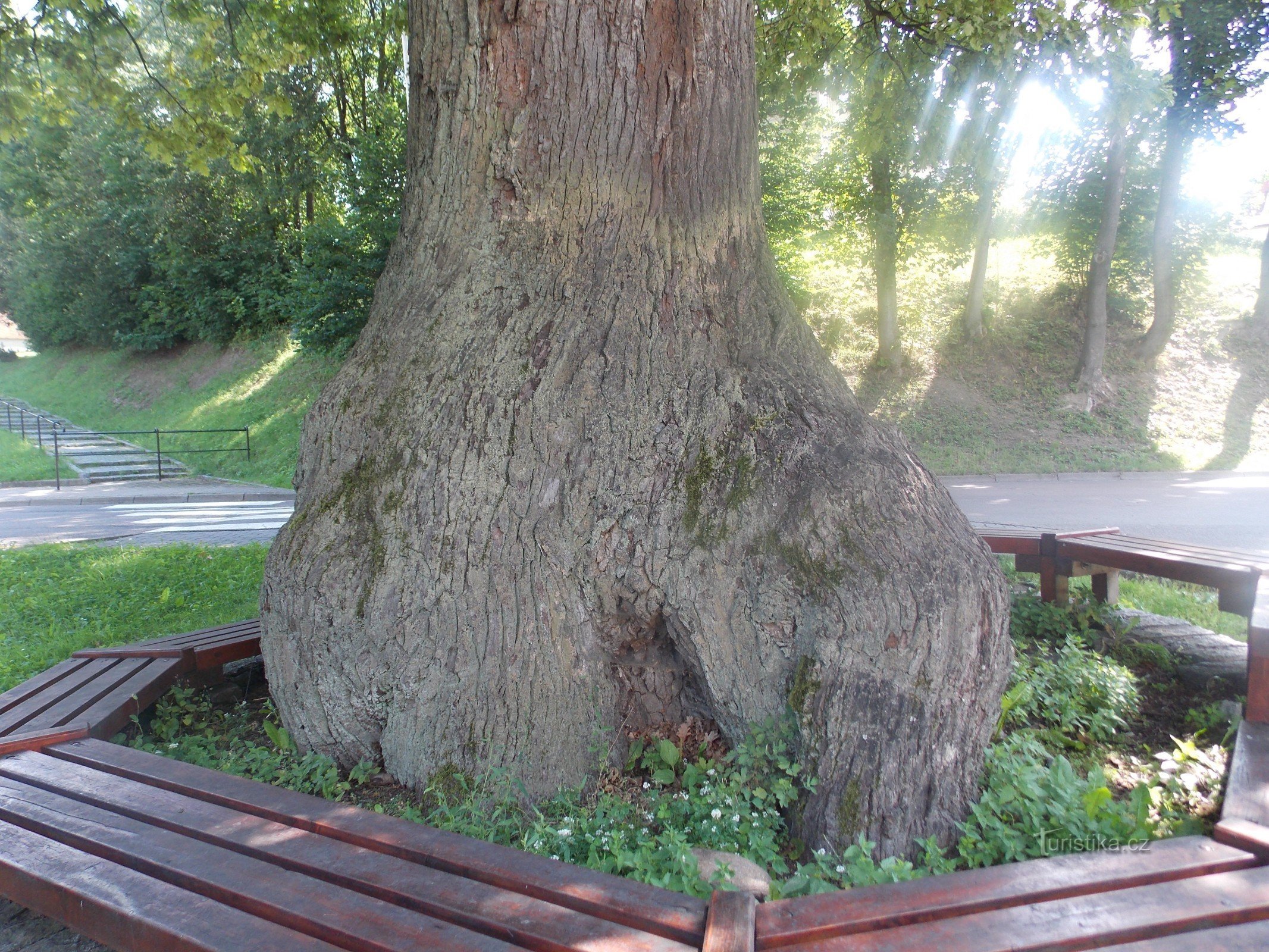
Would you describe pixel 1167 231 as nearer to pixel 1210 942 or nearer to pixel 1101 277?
pixel 1101 277

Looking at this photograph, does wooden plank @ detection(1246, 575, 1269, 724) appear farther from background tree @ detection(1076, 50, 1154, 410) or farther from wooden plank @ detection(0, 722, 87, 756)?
background tree @ detection(1076, 50, 1154, 410)

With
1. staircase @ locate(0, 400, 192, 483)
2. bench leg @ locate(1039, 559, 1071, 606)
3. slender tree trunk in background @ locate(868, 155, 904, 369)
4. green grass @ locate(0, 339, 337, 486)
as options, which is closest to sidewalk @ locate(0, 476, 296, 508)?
staircase @ locate(0, 400, 192, 483)

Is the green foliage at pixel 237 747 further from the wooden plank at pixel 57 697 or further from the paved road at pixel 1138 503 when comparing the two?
the paved road at pixel 1138 503

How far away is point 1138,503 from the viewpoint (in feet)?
35.9

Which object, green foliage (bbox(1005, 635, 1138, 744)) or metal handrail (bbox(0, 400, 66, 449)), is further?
metal handrail (bbox(0, 400, 66, 449))

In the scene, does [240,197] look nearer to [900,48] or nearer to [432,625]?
[900,48]

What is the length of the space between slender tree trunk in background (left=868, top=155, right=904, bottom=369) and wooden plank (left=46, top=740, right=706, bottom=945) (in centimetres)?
1690

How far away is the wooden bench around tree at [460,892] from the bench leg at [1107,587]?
8.16 ft

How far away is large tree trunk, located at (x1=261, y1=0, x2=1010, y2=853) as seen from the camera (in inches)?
117

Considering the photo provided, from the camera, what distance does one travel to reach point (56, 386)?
94.5 feet

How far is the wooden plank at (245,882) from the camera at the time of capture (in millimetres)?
1896

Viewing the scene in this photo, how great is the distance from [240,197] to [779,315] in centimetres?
2545

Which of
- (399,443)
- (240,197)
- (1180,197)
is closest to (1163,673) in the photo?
(399,443)

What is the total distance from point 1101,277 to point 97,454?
70.9ft
